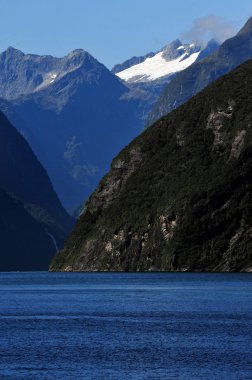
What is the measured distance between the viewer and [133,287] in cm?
19738

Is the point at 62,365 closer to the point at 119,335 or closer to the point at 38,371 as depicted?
the point at 38,371

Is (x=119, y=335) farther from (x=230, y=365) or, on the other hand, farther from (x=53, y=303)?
(x=53, y=303)

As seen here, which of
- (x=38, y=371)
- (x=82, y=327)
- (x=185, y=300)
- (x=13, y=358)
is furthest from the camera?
(x=185, y=300)

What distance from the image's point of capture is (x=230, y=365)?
85875 mm

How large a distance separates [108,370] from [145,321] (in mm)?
37596

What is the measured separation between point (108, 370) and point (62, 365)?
4710 mm

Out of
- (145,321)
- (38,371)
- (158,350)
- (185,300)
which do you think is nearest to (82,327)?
(145,321)

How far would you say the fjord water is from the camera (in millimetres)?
84562

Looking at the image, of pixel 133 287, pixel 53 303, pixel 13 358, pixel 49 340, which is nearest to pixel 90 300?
pixel 53 303

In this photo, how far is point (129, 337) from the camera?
10550 cm

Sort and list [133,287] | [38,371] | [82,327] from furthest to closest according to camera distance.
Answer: [133,287] → [82,327] → [38,371]

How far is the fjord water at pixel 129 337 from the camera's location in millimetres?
84562

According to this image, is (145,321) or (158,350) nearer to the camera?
(158,350)

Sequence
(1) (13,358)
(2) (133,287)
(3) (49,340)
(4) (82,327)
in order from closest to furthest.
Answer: (1) (13,358) < (3) (49,340) < (4) (82,327) < (2) (133,287)
